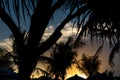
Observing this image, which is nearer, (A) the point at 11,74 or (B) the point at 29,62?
(B) the point at 29,62

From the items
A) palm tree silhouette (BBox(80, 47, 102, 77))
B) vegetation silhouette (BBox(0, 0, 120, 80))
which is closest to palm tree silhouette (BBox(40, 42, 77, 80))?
palm tree silhouette (BBox(80, 47, 102, 77))

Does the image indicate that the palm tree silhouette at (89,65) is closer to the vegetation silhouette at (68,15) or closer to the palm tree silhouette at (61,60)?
the palm tree silhouette at (61,60)

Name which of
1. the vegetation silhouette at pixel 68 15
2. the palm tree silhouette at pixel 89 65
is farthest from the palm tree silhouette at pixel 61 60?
the vegetation silhouette at pixel 68 15

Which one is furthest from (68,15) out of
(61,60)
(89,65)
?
(89,65)

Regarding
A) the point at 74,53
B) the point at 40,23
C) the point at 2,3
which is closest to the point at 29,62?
the point at 40,23

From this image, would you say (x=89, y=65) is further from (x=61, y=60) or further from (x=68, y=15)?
(x=68, y=15)

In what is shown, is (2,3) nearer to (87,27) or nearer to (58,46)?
(87,27)

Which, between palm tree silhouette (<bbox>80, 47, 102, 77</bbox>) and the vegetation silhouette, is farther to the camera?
palm tree silhouette (<bbox>80, 47, 102, 77</bbox>)

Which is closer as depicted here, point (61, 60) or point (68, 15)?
point (68, 15)

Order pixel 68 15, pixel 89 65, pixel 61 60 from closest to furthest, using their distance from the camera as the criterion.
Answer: pixel 68 15
pixel 61 60
pixel 89 65

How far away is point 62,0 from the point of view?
9.19ft

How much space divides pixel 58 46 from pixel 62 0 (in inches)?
1782

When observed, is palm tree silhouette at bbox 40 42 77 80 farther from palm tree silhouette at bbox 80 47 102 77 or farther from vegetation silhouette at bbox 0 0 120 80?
vegetation silhouette at bbox 0 0 120 80

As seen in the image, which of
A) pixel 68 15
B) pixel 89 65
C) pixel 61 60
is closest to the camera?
pixel 68 15
